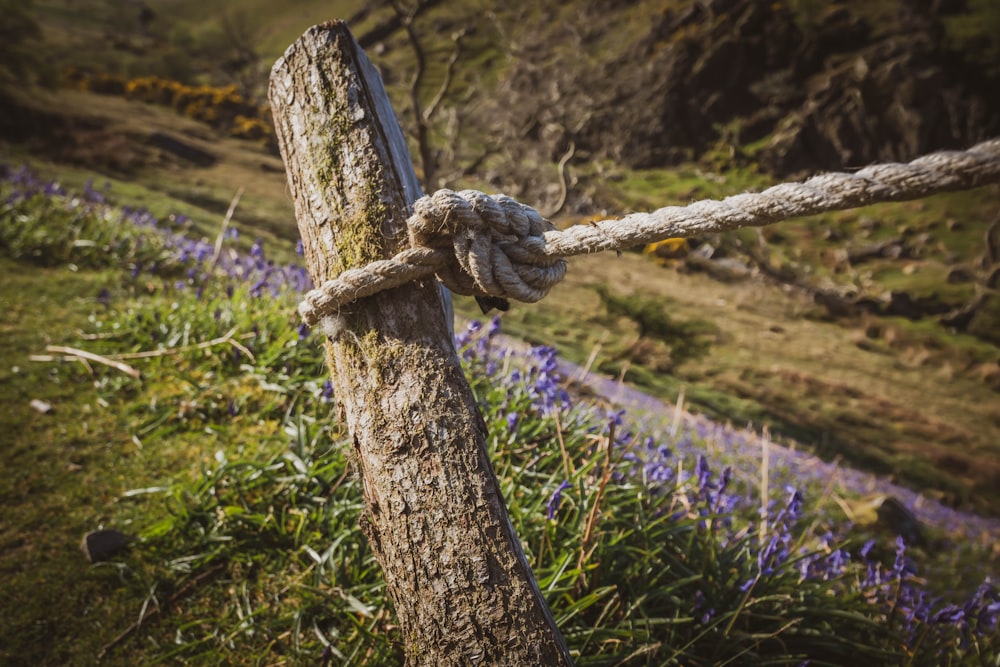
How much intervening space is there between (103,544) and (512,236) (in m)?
2.10

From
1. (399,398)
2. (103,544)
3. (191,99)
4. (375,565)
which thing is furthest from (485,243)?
(191,99)

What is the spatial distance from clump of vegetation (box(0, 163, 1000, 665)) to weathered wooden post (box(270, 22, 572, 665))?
33 centimetres

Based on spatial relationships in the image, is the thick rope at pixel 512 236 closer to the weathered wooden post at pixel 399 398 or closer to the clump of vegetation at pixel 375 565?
the weathered wooden post at pixel 399 398

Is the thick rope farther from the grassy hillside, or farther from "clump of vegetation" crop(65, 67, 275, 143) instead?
"clump of vegetation" crop(65, 67, 275, 143)

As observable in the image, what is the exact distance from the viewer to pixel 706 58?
24.4 meters

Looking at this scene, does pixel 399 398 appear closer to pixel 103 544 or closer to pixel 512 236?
pixel 512 236

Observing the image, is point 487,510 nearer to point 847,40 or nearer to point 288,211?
point 288,211

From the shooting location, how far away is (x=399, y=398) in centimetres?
93

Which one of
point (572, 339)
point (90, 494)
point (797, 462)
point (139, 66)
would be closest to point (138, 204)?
point (90, 494)

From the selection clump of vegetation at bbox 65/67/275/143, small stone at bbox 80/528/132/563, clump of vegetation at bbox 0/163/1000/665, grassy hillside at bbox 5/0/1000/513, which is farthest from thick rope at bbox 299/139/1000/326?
clump of vegetation at bbox 65/67/275/143

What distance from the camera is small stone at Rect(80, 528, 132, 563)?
1.79 m

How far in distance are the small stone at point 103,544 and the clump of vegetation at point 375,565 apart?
5 cm

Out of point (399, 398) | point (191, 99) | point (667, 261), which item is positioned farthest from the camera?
point (191, 99)

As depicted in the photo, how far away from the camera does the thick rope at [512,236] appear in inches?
30.1
